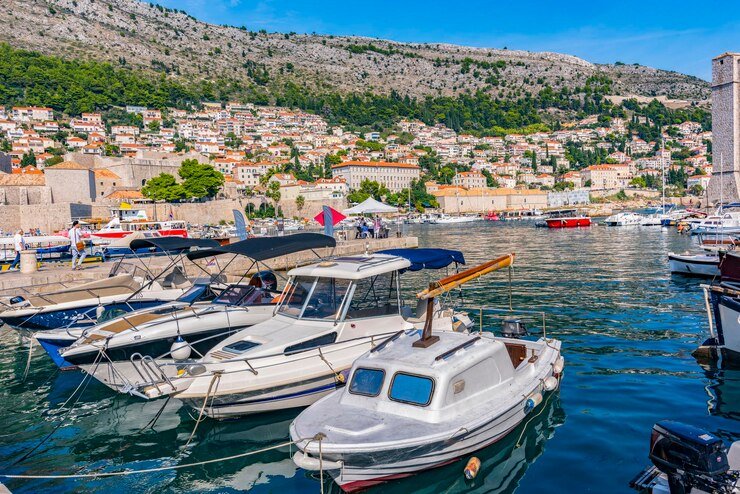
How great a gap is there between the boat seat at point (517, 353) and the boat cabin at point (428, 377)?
1.53 meters

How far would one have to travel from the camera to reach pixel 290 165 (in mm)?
129375

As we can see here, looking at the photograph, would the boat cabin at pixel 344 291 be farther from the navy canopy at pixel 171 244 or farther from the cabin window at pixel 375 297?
the navy canopy at pixel 171 244

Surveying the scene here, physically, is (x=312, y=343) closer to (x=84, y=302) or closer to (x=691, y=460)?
(x=691, y=460)

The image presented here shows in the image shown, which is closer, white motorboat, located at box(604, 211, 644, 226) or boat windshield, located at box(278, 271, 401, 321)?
boat windshield, located at box(278, 271, 401, 321)

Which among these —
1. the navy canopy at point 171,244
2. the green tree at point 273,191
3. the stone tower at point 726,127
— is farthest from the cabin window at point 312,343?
the green tree at point 273,191

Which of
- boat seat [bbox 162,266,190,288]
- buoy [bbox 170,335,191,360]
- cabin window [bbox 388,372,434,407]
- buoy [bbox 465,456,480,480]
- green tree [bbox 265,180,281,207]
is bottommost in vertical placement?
buoy [bbox 465,456,480,480]

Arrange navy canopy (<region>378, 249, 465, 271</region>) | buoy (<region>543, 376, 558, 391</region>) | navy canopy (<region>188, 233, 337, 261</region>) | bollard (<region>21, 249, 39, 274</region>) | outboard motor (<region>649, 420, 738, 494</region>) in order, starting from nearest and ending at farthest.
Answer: outboard motor (<region>649, 420, 738, 494</region>), buoy (<region>543, 376, 558, 391</region>), navy canopy (<region>188, 233, 337, 261</region>), navy canopy (<region>378, 249, 465, 271</region>), bollard (<region>21, 249, 39, 274</region>)

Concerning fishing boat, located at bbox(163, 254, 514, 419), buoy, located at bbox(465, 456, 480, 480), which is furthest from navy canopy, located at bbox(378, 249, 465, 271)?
buoy, located at bbox(465, 456, 480, 480)

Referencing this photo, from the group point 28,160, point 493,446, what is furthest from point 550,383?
point 28,160

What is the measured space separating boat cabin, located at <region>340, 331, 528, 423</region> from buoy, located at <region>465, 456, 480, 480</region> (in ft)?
1.89

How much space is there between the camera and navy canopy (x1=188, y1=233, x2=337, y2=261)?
9.81 m

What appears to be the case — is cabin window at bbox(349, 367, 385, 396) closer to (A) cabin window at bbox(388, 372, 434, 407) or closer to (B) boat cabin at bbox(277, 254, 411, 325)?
(A) cabin window at bbox(388, 372, 434, 407)

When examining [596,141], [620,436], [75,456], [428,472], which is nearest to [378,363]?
[428,472]

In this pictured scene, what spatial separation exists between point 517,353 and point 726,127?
246ft
